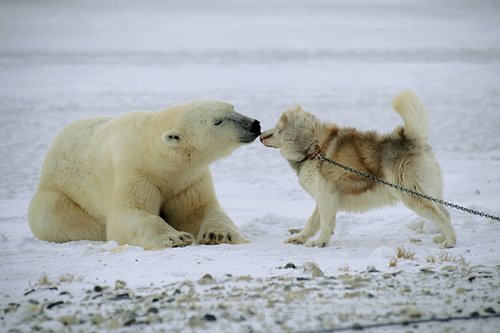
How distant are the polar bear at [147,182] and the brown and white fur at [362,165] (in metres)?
0.47

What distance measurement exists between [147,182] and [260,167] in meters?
3.87

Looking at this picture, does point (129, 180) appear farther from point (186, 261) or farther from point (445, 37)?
point (445, 37)

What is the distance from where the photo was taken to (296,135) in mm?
5516

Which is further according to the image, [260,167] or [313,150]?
[260,167]

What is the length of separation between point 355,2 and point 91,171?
33565 millimetres

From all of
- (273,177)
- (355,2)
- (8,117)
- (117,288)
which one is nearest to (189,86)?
(8,117)

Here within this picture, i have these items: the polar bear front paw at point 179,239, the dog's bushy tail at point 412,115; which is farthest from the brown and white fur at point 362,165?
the polar bear front paw at point 179,239

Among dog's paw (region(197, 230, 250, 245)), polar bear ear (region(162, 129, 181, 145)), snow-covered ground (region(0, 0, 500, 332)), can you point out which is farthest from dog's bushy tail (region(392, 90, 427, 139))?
polar bear ear (region(162, 129, 181, 145))

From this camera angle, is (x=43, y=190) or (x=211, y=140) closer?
(x=211, y=140)

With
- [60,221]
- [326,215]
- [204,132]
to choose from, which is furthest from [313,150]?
[60,221]

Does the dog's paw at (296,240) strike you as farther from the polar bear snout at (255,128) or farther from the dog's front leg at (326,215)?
the polar bear snout at (255,128)

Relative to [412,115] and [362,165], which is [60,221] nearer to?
[362,165]

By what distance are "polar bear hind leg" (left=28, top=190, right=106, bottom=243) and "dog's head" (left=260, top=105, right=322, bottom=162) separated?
69.5 inches

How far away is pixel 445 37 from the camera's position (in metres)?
25.7
